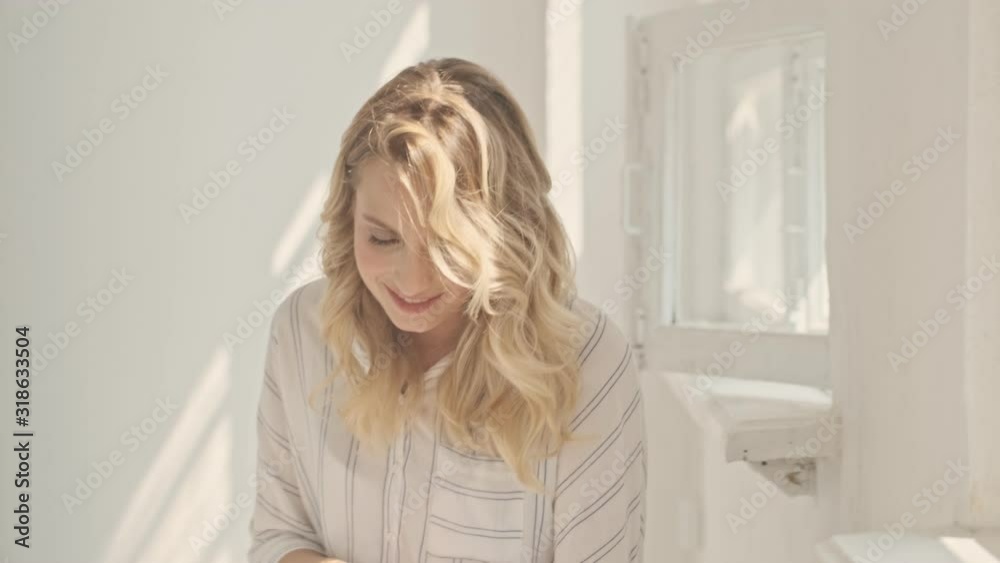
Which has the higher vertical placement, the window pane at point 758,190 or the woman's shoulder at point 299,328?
the window pane at point 758,190

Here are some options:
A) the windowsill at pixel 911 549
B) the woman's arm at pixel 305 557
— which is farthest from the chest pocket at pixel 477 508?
the windowsill at pixel 911 549

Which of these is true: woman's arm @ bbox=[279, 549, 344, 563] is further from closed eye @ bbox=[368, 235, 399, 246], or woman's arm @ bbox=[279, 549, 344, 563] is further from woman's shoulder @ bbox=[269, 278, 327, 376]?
closed eye @ bbox=[368, 235, 399, 246]

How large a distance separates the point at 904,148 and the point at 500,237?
0.62 metres

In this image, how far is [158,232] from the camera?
7.94ft

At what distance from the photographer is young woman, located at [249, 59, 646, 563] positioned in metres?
1.49

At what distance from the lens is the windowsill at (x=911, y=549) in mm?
1356

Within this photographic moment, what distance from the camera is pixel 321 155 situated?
106 inches

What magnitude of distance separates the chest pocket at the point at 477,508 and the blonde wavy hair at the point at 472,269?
0.12 ft

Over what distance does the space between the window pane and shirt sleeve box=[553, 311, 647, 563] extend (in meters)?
1.03

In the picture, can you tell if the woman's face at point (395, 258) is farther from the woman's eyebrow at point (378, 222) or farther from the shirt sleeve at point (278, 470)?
the shirt sleeve at point (278, 470)

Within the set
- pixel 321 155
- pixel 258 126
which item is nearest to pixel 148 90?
pixel 258 126

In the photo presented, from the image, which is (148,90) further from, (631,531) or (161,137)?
(631,531)

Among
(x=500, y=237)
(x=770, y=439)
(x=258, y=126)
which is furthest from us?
(x=258, y=126)

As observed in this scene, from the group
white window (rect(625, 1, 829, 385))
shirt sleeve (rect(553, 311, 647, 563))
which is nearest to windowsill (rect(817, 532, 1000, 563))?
shirt sleeve (rect(553, 311, 647, 563))
